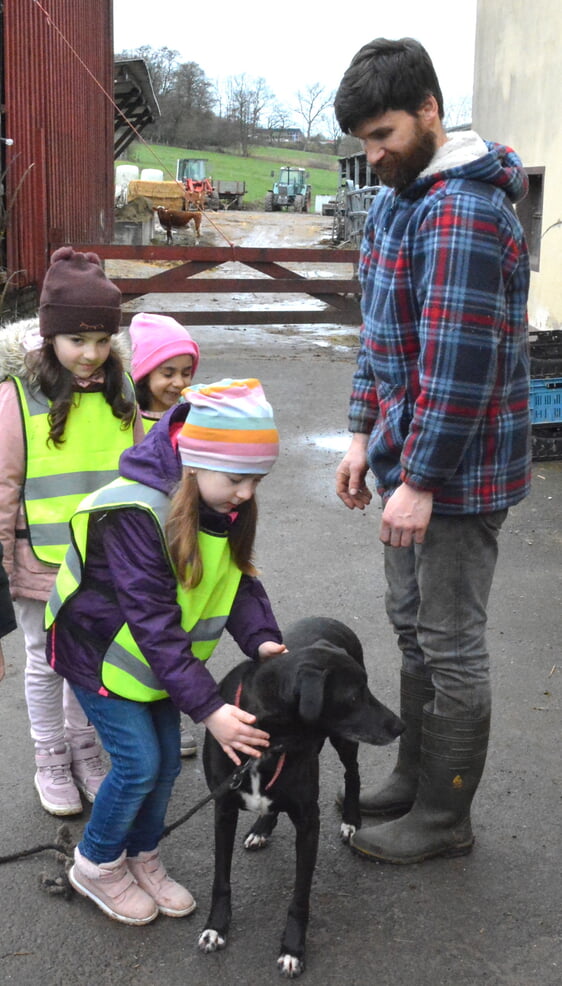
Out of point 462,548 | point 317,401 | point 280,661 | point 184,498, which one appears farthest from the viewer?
point 317,401

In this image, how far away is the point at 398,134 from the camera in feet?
8.82

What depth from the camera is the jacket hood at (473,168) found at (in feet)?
8.69

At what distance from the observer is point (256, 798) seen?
2725 mm

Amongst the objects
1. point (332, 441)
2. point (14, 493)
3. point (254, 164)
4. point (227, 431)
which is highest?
point (254, 164)

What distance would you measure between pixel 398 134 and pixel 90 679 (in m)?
1.60

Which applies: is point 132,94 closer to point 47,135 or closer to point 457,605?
point 47,135

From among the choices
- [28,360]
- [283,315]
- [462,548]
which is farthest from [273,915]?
[283,315]

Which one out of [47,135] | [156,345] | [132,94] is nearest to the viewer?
[156,345]

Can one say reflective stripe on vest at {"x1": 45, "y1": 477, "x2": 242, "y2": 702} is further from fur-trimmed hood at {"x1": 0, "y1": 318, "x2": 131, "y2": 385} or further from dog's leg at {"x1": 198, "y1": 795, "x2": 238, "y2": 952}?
fur-trimmed hood at {"x1": 0, "y1": 318, "x2": 131, "y2": 385}

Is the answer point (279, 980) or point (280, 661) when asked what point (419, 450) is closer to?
point (280, 661)

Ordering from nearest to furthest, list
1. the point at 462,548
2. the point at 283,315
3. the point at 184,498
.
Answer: the point at 184,498
the point at 462,548
the point at 283,315

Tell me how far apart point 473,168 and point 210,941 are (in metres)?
2.10

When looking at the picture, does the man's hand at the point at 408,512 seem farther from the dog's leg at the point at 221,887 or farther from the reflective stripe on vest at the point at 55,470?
the reflective stripe on vest at the point at 55,470

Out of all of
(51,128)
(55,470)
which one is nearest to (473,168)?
(55,470)
